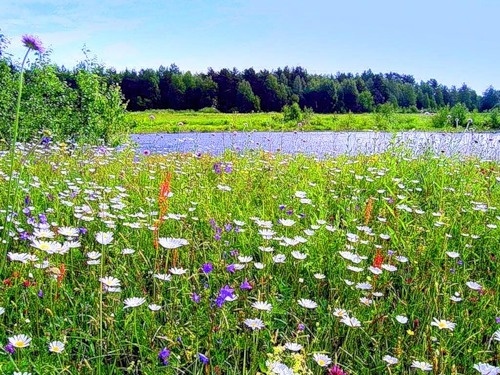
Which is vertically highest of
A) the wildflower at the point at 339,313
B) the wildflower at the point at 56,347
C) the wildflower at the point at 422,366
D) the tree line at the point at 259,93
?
the tree line at the point at 259,93

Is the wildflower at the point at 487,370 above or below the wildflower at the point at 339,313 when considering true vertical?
below

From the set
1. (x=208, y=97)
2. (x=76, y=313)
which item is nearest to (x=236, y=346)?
(x=76, y=313)

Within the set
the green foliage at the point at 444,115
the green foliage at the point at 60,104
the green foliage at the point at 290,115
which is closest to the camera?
the green foliage at the point at 444,115

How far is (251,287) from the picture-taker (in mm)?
1872

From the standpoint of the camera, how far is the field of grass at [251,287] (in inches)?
64.0

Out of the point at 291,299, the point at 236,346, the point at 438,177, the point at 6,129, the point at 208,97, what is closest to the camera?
the point at 236,346

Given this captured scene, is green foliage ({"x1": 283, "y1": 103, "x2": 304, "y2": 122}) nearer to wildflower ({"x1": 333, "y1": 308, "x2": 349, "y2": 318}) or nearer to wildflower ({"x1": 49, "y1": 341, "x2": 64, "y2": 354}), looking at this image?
wildflower ({"x1": 333, "y1": 308, "x2": 349, "y2": 318})

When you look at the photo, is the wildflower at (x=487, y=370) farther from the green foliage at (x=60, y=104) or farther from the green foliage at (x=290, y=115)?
the green foliage at (x=290, y=115)

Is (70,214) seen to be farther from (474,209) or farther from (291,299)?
(474,209)

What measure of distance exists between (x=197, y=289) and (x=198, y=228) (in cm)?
78

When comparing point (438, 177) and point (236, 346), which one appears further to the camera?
point (438, 177)

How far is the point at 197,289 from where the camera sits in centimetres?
217

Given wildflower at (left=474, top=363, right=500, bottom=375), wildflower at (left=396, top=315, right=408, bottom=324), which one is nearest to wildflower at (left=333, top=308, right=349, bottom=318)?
wildflower at (left=396, top=315, right=408, bottom=324)

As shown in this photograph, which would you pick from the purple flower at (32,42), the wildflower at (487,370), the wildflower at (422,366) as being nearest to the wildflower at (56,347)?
the purple flower at (32,42)
